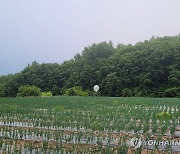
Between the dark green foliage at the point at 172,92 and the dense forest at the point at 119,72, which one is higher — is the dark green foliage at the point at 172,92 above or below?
below

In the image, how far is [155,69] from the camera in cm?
3588

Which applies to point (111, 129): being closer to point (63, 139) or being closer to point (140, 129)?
point (140, 129)

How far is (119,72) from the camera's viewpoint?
3869 centimetres

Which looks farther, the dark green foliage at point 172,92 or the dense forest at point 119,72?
the dense forest at point 119,72

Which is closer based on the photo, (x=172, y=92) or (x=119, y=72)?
(x=172, y=92)

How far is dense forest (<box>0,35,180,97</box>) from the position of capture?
35.6 meters

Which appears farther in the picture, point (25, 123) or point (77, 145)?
point (25, 123)

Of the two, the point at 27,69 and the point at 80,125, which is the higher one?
the point at 27,69

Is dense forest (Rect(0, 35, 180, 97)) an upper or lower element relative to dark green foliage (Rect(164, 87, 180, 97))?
upper

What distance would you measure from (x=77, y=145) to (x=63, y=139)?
627 millimetres

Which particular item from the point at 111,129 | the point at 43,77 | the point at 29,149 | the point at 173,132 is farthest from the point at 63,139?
the point at 43,77

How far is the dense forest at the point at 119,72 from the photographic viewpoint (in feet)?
117

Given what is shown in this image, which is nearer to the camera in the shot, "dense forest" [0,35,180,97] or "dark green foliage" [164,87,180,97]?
"dark green foliage" [164,87,180,97]

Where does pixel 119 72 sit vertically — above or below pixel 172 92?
→ above
